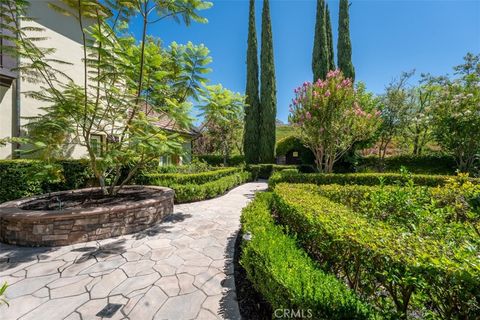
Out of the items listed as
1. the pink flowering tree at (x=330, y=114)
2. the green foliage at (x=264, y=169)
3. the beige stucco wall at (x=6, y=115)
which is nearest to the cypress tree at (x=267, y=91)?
the green foliage at (x=264, y=169)

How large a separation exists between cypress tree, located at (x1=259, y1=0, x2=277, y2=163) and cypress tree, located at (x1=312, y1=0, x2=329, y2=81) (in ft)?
14.0

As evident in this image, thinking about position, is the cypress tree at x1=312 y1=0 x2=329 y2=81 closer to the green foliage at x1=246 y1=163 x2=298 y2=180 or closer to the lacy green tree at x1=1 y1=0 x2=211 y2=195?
the green foliage at x1=246 y1=163 x2=298 y2=180

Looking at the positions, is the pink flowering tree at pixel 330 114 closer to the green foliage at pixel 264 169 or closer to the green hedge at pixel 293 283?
the green foliage at pixel 264 169

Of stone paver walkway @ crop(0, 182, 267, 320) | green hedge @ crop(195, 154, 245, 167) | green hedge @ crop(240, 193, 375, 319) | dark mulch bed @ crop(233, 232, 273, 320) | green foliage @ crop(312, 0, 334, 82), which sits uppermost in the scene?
green foliage @ crop(312, 0, 334, 82)

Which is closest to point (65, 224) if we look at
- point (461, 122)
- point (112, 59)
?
point (112, 59)

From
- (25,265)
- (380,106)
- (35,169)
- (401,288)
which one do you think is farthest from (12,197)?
(380,106)

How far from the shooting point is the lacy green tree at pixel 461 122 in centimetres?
1261

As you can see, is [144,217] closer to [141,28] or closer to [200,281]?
[200,281]

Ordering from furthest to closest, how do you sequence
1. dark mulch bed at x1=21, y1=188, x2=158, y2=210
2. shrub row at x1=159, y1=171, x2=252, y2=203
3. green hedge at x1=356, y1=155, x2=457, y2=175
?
green hedge at x1=356, y1=155, x2=457, y2=175 < shrub row at x1=159, y1=171, x2=252, y2=203 < dark mulch bed at x1=21, y1=188, x2=158, y2=210

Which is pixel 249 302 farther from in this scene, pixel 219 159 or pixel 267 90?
pixel 219 159

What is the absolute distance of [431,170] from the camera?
53.8 feet

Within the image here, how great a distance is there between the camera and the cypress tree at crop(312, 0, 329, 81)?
62.9 feet

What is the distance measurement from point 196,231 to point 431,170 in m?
19.9

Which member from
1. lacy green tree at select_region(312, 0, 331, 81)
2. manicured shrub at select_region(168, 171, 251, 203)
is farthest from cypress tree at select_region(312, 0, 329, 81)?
manicured shrub at select_region(168, 171, 251, 203)
